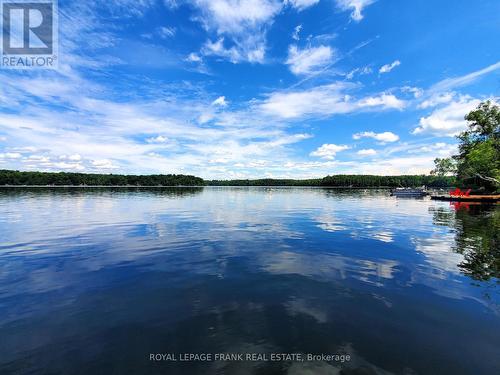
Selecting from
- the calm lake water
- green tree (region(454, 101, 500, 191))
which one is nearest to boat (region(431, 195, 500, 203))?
green tree (region(454, 101, 500, 191))

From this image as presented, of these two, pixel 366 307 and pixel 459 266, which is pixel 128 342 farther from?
pixel 459 266

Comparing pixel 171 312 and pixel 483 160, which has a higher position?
pixel 483 160

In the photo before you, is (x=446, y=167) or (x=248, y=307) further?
(x=446, y=167)

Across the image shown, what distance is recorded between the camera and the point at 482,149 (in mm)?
61125

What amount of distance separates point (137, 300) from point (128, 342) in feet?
9.59

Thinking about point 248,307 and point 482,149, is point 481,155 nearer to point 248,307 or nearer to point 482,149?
point 482,149

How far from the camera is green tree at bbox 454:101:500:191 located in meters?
63.5

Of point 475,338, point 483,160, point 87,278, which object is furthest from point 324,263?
point 483,160

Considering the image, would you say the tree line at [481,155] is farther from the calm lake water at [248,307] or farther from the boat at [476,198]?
the calm lake water at [248,307]

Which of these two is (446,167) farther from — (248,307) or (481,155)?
(248,307)

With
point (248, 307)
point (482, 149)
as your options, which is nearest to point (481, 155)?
point (482, 149)

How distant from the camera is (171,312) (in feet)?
29.0

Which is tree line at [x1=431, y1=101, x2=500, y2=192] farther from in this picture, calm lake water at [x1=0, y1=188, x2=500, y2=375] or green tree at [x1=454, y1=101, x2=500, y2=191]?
calm lake water at [x1=0, y1=188, x2=500, y2=375]

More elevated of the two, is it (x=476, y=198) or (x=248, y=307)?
(x=476, y=198)
